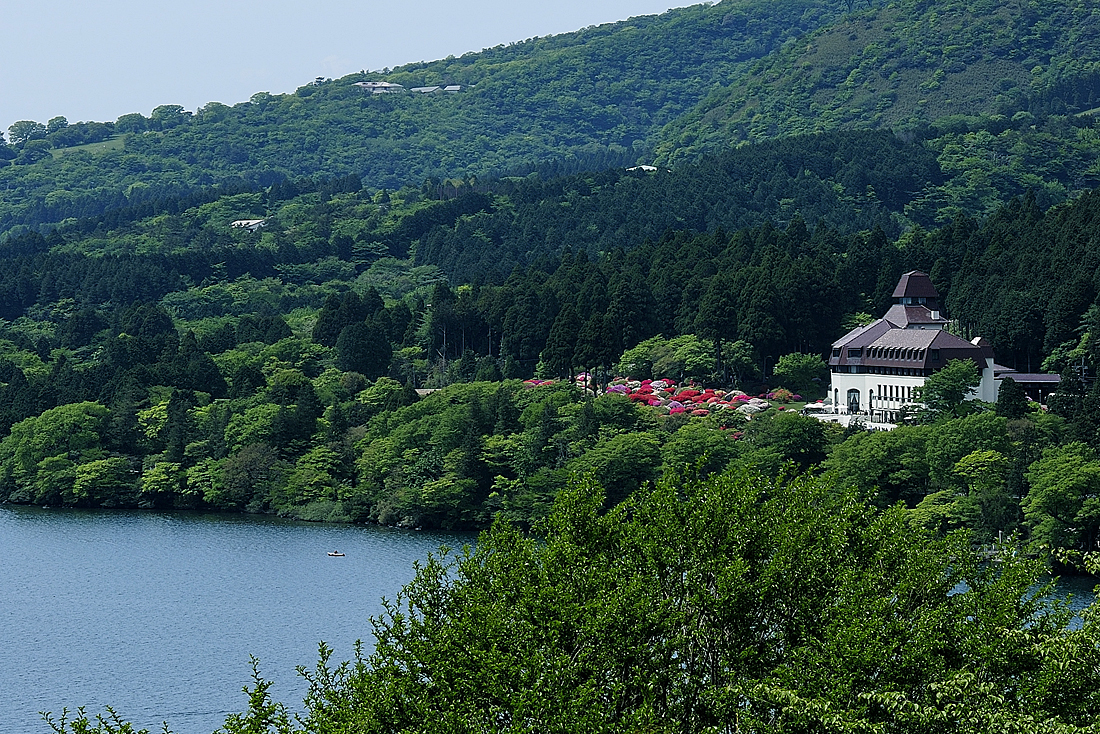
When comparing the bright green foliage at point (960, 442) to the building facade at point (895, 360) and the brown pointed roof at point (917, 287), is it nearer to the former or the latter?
the building facade at point (895, 360)

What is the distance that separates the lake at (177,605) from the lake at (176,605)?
0.23 feet

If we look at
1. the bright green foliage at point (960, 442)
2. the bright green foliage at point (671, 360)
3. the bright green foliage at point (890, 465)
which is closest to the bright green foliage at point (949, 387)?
the bright green foliage at point (890, 465)

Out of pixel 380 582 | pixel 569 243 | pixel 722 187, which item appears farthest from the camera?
pixel 722 187

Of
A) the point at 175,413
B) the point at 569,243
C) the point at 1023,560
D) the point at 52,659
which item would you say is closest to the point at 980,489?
the point at 52,659

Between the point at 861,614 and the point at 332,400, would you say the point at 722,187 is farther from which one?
the point at 861,614

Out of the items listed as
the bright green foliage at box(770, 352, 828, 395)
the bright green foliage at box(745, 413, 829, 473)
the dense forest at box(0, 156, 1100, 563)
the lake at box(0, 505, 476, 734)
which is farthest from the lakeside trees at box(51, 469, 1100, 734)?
the bright green foliage at box(770, 352, 828, 395)

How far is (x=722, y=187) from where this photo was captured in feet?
444

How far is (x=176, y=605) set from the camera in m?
52.0

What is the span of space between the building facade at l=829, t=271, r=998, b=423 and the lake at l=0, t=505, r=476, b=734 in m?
19.6

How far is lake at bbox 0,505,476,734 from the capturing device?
132ft

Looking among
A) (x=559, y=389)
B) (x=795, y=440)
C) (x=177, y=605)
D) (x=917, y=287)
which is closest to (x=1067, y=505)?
(x=795, y=440)

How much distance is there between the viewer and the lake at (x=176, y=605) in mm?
40250

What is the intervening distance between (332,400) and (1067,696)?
6604 centimetres

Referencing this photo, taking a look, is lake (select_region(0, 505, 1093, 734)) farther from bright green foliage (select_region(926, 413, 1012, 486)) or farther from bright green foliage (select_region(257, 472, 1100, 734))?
bright green foliage (select_region(257, 472, 1100, 734))
